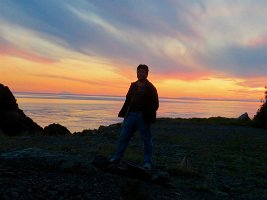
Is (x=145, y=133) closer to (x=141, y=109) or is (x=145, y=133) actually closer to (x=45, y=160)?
(x=141, y=109)

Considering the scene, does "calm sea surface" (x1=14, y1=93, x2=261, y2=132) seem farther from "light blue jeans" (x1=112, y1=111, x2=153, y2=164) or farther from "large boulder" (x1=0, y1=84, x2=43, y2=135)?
"light blue jeans" (x1=112, y1=111, x2=153, y2=164)

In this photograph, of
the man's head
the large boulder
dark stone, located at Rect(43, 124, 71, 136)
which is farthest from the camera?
the large boulder

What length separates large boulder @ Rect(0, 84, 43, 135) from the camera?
74.7 ft

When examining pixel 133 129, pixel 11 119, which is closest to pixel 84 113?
pixel 11 119

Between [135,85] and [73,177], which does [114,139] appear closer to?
[135,85]

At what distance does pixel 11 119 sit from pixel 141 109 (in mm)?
14716

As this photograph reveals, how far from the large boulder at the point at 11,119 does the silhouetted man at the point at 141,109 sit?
41.8 ft

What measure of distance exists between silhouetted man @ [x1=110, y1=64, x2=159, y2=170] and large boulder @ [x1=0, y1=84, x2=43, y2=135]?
1273 cm

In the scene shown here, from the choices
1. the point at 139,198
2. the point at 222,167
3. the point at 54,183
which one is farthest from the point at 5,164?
the point at 222,167

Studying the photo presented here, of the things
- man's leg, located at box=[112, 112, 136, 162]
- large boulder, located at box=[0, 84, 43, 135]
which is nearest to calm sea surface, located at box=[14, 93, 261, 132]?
large boulder, located at box=[0, 84, 43, 135]

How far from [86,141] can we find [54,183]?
10.2m

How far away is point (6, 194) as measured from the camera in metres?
6.57

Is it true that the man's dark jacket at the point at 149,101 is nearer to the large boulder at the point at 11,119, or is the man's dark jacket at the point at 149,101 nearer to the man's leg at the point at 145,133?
the man's leg at the point at 145,133

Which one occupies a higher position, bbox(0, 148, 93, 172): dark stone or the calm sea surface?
the calm sea surface
